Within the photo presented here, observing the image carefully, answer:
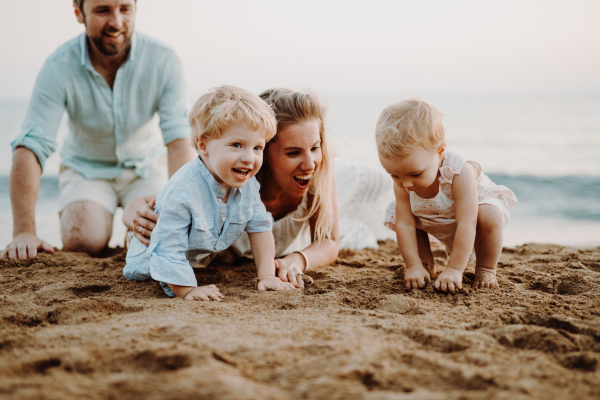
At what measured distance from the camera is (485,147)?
1278 centimetres

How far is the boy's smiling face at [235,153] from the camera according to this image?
2287mm

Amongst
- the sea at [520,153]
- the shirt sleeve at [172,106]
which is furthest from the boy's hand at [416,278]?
the shirt sleeve at [172,106]

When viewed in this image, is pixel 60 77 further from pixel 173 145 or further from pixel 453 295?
pixel 453 295

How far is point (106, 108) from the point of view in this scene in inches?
150

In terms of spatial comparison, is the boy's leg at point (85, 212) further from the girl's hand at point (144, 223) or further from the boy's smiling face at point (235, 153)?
the boy's smiling face at point (235, 153)

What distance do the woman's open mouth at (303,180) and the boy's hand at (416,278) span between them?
0.84 meters

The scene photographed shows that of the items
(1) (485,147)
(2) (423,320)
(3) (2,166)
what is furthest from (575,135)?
A: (3) (2,166)

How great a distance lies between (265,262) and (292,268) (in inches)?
7.8

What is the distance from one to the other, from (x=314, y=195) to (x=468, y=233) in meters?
1.11

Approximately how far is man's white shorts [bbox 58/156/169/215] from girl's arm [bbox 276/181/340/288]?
176 cm

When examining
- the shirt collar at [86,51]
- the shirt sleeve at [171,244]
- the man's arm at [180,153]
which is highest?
the shirt collar at [86,51]

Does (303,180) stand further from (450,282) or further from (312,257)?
(450,282)

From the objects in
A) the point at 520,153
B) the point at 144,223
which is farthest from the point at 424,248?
the point at 520,153

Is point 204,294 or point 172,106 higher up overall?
point 172,106
